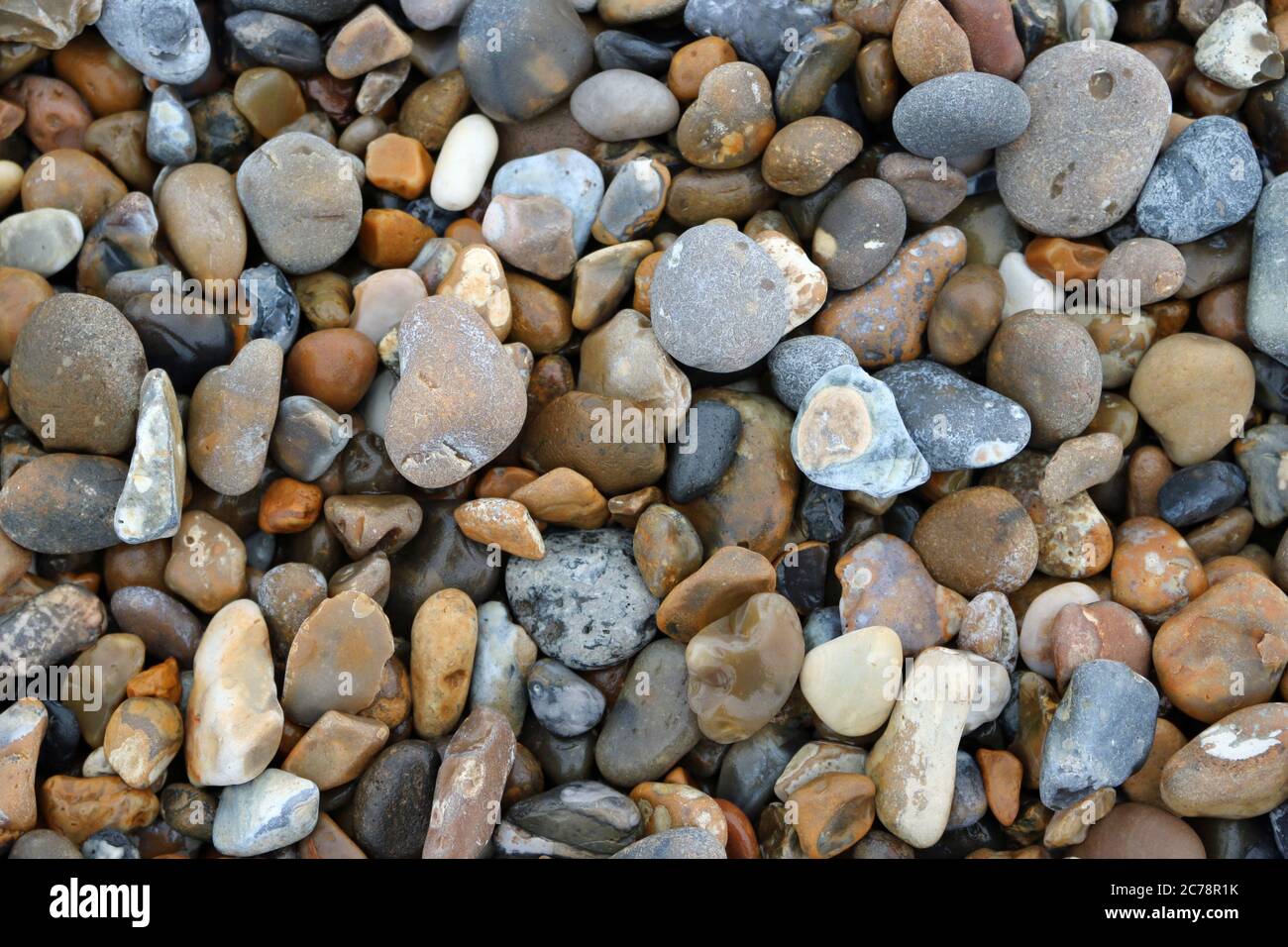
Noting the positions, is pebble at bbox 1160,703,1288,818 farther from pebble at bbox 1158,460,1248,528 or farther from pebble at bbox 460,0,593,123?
pebble at bbox 460,0,593,123

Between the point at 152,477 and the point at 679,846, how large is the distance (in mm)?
1814

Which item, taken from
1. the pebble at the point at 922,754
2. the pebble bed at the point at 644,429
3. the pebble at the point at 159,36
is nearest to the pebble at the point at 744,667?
the pebble bed at the point at 644,429

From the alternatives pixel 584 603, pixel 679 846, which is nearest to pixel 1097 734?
pixel 679 846

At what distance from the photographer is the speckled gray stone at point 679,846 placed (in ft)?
9.03

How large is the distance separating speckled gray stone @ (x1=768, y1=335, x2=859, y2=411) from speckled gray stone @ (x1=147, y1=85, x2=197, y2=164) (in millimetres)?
2102

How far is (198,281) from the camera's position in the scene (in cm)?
337

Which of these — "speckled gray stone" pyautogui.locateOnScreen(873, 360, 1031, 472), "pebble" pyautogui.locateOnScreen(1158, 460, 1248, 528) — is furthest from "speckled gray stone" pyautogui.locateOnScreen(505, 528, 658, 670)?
"pebble" pyautogui.locateOnScreen(1158, 460, 1248, 528)

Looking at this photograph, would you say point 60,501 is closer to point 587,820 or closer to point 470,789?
point 470,789

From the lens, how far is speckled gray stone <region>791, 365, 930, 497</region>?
3023mm

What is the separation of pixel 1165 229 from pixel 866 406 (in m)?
1.23

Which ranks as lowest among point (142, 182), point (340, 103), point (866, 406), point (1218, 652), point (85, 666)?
point (85, 666)

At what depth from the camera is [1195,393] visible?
10.7ft

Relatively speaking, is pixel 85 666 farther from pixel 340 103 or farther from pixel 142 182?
pixel 340 103
